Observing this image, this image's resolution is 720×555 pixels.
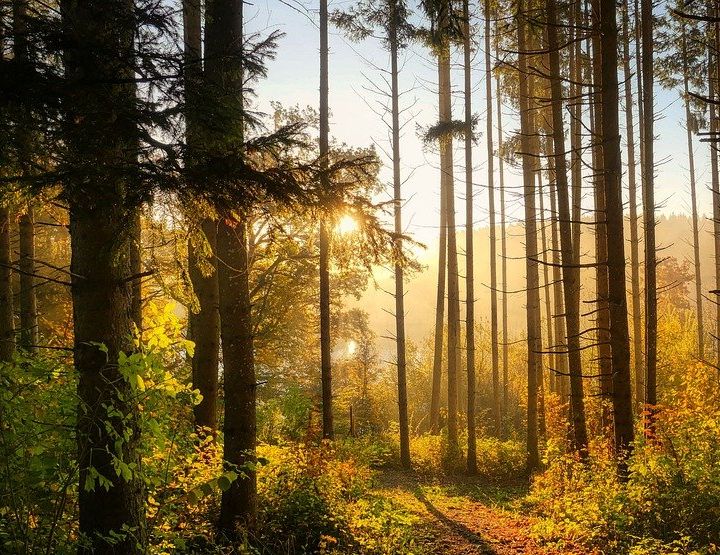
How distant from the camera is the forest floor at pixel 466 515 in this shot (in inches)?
275

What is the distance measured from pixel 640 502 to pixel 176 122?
693 centimetres

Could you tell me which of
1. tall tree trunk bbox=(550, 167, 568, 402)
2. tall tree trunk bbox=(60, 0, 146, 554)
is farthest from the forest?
tall tree trunk bbox=(550, 167, 568, 402)

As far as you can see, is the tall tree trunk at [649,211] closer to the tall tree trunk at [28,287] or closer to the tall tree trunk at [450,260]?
the tall tree trunk at [450,260]

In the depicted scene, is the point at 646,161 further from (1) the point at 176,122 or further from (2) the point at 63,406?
(2) the point at 63,406

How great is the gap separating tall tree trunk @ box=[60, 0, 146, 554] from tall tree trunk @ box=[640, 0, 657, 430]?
408 inches

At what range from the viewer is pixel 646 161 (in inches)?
431

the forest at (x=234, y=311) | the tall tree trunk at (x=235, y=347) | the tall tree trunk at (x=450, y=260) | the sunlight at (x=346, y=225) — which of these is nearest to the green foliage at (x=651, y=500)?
the forest at (x=234, y=311)

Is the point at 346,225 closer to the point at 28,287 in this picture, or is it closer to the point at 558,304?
the point at 28,287

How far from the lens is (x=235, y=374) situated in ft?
17.5

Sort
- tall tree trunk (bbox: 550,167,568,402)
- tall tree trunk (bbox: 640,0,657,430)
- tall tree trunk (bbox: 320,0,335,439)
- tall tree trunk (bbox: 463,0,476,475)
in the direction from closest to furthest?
tall tree trunk (bbox: 640,0,657,430) → tall tree trunk (bbox: 320,0,335,439) → tall tree trunk (bbox: 463,0,476,475) → tall tree trunk (bbox: 550,167,568,402)

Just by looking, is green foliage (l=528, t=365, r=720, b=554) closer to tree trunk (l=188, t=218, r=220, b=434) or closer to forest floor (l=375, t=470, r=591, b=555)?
forest floor (l=375, t=470, r=591, b=555)

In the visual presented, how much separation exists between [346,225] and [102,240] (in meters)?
1.89

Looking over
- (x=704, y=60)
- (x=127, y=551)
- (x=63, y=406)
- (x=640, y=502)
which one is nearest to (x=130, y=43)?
(x=63, y=406)

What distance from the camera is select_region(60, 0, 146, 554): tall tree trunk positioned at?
301 centimetres
